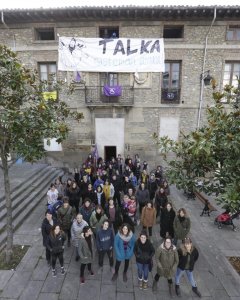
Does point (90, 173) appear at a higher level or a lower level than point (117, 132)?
lower

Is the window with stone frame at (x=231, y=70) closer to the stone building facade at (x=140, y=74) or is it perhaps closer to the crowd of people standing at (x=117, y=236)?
the stone building facade at (x=140, y=74)

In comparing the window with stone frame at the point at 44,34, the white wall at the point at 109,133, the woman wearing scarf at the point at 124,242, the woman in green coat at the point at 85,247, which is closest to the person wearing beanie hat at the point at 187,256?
the woman wearing scarf at the point at 124,242

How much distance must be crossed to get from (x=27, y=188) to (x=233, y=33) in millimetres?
14976

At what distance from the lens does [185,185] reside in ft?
17.3

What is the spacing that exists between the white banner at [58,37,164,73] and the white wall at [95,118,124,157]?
3.48 meters

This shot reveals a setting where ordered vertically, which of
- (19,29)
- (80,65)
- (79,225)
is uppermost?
(19,29)

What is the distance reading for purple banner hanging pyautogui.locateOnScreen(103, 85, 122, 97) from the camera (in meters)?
13.8

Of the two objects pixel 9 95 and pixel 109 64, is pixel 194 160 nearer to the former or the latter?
pixel 9 95

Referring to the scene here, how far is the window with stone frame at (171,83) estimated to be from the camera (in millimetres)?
14195

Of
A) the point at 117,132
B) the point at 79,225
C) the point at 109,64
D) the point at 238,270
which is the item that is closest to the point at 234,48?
the point at 109,64

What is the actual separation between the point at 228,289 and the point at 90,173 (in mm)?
6735

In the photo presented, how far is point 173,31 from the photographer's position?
14.4 m

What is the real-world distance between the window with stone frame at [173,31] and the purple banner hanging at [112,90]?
4725 mm

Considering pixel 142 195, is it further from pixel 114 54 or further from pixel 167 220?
pixel 114 54
